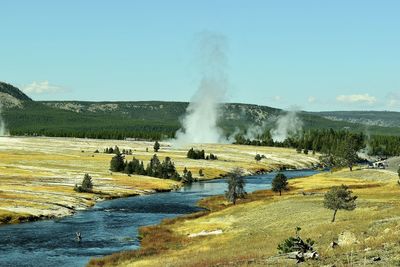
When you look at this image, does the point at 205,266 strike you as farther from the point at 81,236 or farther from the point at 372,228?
the point at 81,236

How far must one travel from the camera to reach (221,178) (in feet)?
634

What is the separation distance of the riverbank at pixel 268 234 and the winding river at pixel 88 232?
4.28 meters

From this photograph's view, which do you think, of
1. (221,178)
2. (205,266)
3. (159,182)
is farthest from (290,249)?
(221,178)

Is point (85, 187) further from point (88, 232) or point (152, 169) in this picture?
point (88, 232)

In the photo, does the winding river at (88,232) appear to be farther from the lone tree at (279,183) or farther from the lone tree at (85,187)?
A: the lone tree at (279,183)

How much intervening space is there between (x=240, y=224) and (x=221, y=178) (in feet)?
354

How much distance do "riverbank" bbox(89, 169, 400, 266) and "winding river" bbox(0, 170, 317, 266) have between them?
14.0ft

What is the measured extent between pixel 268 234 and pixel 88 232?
95.4 ft

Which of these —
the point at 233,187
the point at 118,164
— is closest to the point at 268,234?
the point at 233,187

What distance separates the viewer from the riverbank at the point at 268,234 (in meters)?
40.7

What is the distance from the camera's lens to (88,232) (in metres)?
85.9

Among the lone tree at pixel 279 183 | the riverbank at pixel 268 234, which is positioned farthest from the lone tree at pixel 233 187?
the lone tree at pixel 279 183

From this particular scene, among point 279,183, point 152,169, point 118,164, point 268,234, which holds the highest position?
point 279,183

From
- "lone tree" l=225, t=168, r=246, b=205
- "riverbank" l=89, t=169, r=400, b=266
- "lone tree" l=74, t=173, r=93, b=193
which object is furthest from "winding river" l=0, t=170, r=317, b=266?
"lone tree" l=74, t=173, r=93, b=193
